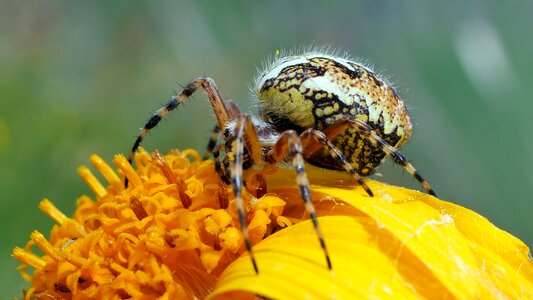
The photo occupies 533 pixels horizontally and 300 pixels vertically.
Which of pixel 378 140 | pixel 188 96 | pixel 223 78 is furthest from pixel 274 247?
pixel 223 78

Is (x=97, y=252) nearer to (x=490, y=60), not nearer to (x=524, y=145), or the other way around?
(x=490, y=60)

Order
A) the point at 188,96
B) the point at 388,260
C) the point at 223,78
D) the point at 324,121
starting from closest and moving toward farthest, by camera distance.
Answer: the point at 388,260 < the point at 324,121 < the point at 188,96 < the point at 223,78

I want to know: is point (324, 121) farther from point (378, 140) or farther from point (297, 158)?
point (297, 158)

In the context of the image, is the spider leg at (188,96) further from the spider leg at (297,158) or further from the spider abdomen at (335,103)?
the spider leg at (297,158)

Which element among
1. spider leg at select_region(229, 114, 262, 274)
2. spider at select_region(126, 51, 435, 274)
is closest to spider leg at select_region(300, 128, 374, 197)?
spider at select_region(126, 51, 435, 274)

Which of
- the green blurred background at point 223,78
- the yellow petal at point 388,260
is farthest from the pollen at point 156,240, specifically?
the green blurred background at point 223,78

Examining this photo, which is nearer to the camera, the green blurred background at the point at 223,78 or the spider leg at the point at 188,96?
the spider leg at the point at 188,96


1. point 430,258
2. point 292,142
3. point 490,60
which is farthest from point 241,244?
point 490,60
